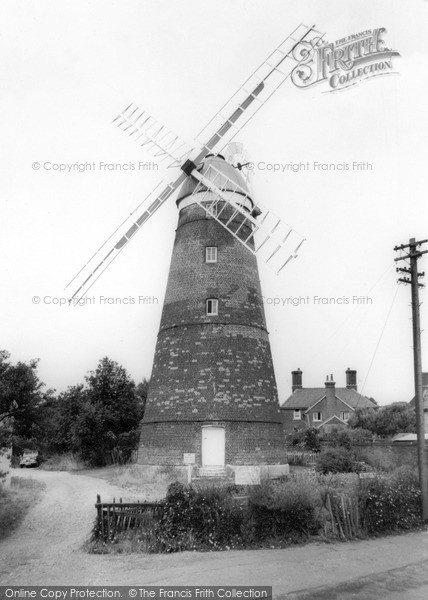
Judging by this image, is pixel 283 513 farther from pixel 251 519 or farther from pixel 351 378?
pixel 351 378

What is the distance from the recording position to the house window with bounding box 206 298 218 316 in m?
22.7

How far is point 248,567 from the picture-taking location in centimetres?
1093

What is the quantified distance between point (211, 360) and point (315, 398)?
3666 cm

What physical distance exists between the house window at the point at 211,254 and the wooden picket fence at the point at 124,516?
1226 cm

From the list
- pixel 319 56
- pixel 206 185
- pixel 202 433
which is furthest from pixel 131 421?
pixel 319 56

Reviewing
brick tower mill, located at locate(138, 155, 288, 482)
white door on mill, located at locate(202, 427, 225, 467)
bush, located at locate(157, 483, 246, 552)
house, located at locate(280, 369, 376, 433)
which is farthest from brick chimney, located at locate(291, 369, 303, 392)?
bush, located at locate(157, 483, 246, 552)

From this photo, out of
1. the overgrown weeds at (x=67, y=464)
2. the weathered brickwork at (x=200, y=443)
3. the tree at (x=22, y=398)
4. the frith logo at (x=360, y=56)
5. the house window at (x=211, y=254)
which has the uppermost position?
the frith logo at (x=360, y=56)

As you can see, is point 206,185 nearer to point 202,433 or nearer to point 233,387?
point 233,387

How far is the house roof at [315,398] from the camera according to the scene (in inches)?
2170

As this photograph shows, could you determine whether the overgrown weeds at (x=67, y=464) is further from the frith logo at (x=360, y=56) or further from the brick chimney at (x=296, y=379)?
the brick chimney at (x=296, y=379)

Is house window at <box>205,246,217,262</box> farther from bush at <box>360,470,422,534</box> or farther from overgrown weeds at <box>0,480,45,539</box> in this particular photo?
bush at <box>360,470,422,534</box>

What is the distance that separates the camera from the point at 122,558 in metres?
11.8

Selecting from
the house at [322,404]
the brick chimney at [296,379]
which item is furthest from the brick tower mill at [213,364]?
the brick chimney at [296,379]

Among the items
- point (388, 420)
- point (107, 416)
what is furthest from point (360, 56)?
point (388, 420)
